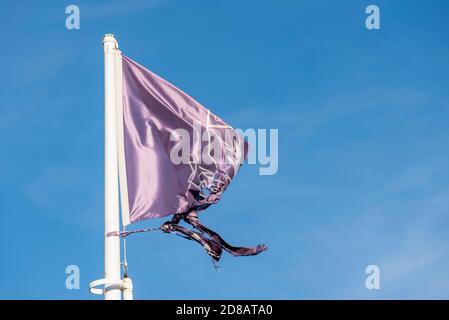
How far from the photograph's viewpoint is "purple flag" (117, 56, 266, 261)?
92.1ft

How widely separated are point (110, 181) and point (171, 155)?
70.6 inches

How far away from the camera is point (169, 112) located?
29016 millimetres

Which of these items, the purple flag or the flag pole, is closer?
the flag pole

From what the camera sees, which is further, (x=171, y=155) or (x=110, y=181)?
(x=171, y=155)

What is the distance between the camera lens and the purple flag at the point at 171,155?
28.1m

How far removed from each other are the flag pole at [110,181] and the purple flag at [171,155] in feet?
1.27

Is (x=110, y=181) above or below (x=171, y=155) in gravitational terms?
below

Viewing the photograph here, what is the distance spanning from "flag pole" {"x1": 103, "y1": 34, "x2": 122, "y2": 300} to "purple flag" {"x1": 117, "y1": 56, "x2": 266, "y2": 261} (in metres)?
0.39

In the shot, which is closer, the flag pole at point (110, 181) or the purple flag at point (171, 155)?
the flag pole at point (110, 181)

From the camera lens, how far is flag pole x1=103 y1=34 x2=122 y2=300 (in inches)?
1047

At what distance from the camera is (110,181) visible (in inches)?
1071
